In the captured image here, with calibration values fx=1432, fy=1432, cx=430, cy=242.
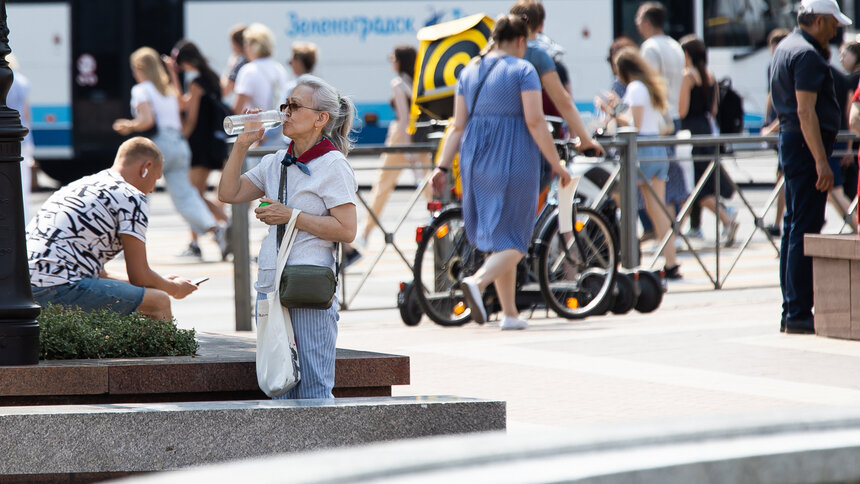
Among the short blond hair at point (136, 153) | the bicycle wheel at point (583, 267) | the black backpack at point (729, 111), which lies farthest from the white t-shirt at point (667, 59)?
the short blond hair at point (136, 153)

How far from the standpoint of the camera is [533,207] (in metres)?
8.37

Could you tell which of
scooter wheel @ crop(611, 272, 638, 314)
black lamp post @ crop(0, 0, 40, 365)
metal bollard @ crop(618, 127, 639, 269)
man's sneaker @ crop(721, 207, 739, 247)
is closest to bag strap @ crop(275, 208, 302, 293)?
black lamp post @ crop(0, 0, 40, 365)

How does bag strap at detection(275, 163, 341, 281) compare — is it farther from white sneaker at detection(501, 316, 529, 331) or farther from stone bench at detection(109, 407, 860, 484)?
white sneaker at detection(501, 316, 529, 331)

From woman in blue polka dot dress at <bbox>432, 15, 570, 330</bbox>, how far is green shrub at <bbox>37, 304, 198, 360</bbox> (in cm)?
331

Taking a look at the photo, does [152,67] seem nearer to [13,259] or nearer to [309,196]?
[13,259]

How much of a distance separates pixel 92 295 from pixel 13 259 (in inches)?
50.0

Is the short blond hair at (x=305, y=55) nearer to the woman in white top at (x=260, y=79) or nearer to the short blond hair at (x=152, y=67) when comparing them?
the woman in white top at (x=260, y=79)

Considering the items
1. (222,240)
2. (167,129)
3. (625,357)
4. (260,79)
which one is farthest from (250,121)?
(167,129)

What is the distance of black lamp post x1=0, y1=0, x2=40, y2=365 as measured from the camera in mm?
4848

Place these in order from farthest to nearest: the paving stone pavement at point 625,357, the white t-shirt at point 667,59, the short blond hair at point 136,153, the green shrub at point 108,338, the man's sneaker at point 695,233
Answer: the man's sneaker at point 695,233 < the white t-shirt at point 667,59 < the short blond hair at point 136,153 < the paving stone pavement at point 625,357 < the green shrub at point 108,338

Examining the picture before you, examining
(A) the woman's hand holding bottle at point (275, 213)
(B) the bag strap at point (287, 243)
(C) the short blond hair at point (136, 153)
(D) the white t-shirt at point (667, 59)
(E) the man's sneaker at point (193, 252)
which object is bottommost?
(E) the man's sneaker at point (193, 252)

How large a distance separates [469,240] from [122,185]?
2800mm

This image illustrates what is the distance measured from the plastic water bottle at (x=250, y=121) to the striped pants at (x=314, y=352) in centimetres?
57

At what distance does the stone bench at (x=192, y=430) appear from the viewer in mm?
4375
